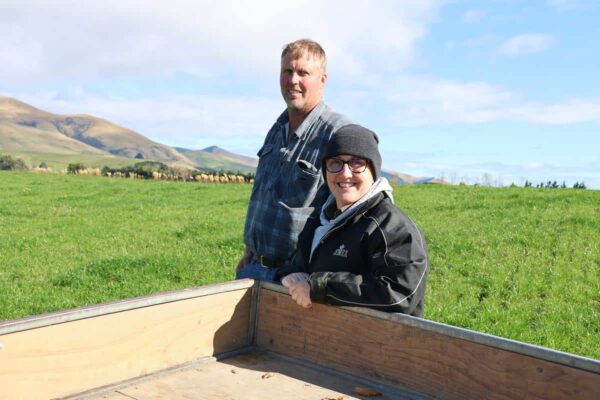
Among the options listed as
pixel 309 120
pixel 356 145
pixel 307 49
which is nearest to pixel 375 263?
pixel 356 145

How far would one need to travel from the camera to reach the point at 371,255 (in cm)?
335

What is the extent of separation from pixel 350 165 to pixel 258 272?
1090 millimetres

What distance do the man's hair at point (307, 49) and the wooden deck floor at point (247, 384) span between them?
1.80m

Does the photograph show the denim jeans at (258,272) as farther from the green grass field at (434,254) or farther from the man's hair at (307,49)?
the green grass field at (434,254)

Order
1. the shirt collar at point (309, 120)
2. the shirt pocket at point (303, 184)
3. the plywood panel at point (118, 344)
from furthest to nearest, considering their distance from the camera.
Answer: the shirt collar at point (309, 120)
the shirt pocket at point (303, 184)
the plywood panel at point (118, 344)

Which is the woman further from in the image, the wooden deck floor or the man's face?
the man's face

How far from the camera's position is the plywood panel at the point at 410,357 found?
2.80m

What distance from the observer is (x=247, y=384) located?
11.1 feet

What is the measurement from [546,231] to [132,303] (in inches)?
355

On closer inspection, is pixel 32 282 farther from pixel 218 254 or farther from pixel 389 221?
pixel 389 221

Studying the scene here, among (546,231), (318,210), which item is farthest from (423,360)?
(546,231)

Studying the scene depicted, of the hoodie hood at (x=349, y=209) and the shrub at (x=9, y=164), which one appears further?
the shrub at (x=9, y=164)

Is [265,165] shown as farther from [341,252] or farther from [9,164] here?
[9,164]

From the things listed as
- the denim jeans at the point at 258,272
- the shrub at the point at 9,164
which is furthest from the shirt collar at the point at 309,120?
the shrub at the point at 9,164
